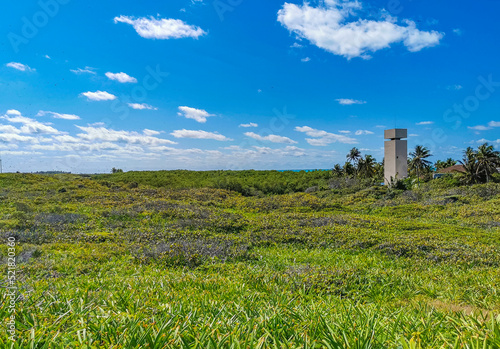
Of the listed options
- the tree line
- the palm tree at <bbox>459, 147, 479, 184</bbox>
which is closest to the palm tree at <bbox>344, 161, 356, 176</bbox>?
the tree line

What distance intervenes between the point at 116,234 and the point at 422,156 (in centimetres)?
3749

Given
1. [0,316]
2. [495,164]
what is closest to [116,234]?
[0,316]

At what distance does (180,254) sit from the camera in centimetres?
748

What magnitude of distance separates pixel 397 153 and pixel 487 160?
27.4 ft

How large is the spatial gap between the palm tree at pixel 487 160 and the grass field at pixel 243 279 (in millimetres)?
14508

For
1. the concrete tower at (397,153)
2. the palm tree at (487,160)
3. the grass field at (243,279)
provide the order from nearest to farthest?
the grass field at (243,279)
the palm tree at (487,160)
the concrete tower at (397,153)

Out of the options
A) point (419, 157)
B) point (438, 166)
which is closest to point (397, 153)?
point (419, 157)

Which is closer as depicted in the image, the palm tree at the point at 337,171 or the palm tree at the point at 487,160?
the palm tree at the point at 487,160

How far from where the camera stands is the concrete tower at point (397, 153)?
35.2m

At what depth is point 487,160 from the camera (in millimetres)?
29469

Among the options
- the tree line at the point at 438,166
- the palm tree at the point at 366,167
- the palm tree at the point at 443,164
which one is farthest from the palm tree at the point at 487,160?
the palm tree at the point at 443,164

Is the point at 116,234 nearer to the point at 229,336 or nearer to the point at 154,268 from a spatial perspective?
the point at 154,268

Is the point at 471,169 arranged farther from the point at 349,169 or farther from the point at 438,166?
→ the point at 438,166

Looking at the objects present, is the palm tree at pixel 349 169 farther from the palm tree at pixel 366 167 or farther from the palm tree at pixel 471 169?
the palm tree at pixel 471 169
